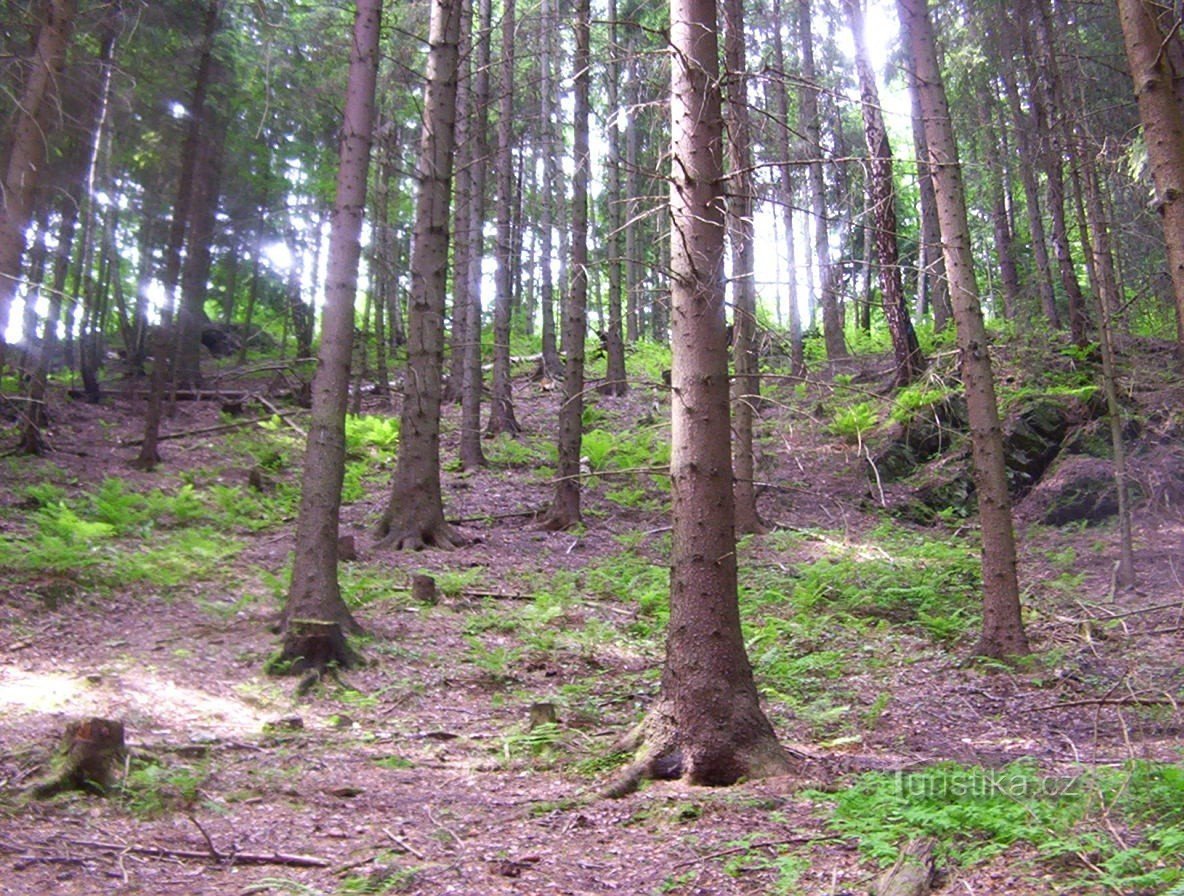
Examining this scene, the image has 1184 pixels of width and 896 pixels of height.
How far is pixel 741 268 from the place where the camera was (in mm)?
8961

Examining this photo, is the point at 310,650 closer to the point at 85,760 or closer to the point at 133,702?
the point at 133,702

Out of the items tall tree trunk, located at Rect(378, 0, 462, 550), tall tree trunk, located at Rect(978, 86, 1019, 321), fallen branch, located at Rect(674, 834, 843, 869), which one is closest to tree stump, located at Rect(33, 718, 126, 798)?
fallen branch, located at Rect(674, 834, 843, 869)

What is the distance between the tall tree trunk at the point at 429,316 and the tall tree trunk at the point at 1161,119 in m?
8.40

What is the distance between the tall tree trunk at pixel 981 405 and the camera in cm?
874

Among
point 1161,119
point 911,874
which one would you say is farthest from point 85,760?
point 1161,119

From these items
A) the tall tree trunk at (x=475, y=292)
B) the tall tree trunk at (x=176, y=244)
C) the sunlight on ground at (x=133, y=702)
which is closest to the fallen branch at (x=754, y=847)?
the sunlight on ground at (x=133, y=702)

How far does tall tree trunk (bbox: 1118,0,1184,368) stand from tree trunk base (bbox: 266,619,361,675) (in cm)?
712

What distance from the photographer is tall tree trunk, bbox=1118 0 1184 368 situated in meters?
5.57

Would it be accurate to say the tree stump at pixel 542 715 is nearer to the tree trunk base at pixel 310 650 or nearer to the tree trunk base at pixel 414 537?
the tree trunk base at pixel 310 650

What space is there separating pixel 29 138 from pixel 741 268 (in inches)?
281

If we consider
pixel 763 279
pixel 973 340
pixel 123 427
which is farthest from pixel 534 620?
pixel 123 427

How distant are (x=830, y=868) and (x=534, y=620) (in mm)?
6350

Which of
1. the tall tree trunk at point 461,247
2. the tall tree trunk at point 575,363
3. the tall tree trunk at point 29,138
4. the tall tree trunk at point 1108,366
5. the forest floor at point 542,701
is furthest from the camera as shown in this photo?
the tall tree trunk at point 461,247

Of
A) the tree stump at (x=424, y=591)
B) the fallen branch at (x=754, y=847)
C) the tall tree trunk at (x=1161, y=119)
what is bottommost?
the fallen branch at (x=754, y=847)
